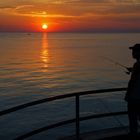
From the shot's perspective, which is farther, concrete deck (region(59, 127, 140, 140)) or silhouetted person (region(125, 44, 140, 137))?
concrete deck (region(59, 127, 140, 140))

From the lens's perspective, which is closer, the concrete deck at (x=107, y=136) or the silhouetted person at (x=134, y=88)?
the silhouetted person at (x=134, y=88)

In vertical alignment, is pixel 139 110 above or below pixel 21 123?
above

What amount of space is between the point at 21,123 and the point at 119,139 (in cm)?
1644

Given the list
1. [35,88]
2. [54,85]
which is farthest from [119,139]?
[54,85]

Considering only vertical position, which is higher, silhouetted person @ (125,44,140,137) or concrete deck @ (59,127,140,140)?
silhouetted person @ (125,44,140,137)

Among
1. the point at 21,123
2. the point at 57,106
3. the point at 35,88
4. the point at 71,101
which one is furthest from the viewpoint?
the point at 35,88

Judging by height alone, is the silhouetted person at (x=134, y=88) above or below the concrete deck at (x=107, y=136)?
above

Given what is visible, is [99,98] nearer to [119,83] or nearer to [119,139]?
[119,83]

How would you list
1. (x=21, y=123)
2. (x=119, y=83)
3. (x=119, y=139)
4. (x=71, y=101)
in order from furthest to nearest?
(x=119, y=83) < (x=71, y=101) < (x=21, y=123) < (x=119, y=139)

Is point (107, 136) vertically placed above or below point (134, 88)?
below

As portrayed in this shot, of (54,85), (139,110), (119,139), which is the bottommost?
(54,85)

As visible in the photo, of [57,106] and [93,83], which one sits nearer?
[57,106]

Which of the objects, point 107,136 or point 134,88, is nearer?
point 134,88

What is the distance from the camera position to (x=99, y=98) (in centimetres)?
3161
